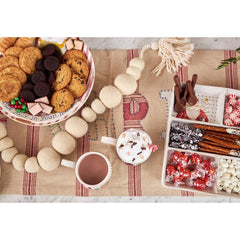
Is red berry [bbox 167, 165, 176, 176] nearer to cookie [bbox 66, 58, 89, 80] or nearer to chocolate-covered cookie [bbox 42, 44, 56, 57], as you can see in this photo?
cookie [bbox 66, 58, 89, 80]

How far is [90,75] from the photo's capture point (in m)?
1.13

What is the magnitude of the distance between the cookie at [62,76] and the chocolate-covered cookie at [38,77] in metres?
0.05

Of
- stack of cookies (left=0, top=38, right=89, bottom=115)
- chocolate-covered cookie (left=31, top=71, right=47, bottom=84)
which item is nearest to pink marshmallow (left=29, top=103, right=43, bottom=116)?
stack of cookies (left=0, top=38, right=89, bottom=115)

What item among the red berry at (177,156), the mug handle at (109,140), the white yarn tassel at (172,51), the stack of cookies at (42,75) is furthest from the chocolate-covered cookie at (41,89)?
the red berry at (177,156)

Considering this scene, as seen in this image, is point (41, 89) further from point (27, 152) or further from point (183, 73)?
point (183, 73)

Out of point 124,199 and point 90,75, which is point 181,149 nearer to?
point 124,199

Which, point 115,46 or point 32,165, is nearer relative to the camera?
point 32,165

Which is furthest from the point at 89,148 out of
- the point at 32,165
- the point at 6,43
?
the point at 6,43

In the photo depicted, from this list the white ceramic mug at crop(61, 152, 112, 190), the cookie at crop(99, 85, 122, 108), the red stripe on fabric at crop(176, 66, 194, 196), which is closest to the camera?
the white ceramic mug at crop(61, 152, 112, 190)

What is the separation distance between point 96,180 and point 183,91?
0.55 metres

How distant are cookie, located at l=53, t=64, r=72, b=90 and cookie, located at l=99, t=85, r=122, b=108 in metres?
0.16

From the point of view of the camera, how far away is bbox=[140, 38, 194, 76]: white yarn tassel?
1.20 metres

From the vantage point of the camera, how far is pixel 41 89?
107cm

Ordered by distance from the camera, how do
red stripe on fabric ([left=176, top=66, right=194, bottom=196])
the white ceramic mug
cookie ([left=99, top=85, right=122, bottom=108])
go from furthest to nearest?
red stripe on fabric ([left=176, top=66, right=194, bottom=196]) < cookie ([left=99, top=85, right=122, bottom=108]) < the white ceramic mug
